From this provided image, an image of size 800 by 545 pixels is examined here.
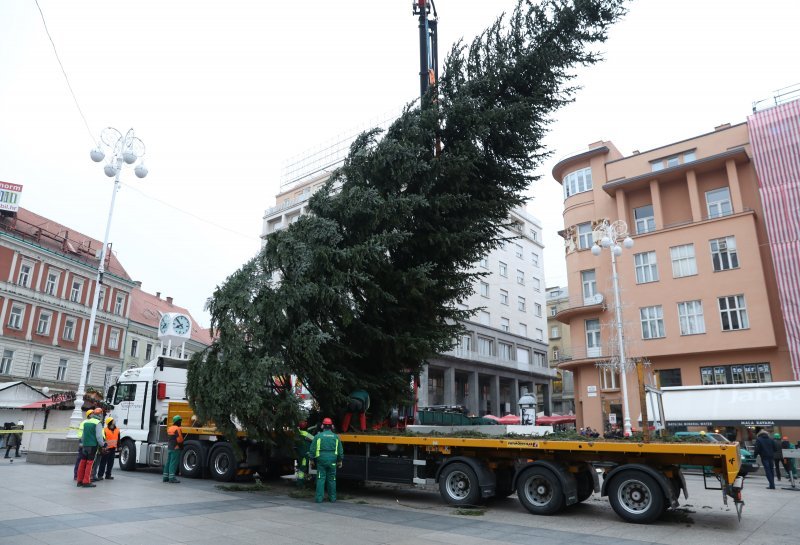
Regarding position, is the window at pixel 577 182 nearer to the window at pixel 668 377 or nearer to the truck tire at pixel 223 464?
the window at pixel 668 377

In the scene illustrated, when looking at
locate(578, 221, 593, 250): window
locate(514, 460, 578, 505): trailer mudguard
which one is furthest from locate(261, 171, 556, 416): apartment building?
locate(514, 460, 578, 505): trailer mudguard

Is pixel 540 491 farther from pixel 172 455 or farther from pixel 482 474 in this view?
pixel 172 455

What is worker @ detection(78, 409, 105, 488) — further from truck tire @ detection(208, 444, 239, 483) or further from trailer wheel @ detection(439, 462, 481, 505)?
trailer wheel @ detection(439, 462, 481, 505)

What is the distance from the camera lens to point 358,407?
552 inches

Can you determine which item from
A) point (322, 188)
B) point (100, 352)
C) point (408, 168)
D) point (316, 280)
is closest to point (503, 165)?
point (408, 168)

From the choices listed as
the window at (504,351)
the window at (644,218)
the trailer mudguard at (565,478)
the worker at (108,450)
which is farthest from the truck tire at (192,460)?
the window at (504,351)

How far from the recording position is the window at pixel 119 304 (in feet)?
185

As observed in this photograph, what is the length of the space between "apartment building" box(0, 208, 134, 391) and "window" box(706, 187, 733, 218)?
1750 inches

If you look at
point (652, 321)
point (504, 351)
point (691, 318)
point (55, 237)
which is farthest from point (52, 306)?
point (691, 318)

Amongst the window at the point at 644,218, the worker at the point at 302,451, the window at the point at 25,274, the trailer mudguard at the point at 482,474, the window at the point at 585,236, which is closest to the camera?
the trailer mudguard at the point at 482,474

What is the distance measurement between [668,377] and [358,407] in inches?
1079

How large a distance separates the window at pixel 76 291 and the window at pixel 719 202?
170 ft

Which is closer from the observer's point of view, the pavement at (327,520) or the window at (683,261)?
the pavement at (327,520)

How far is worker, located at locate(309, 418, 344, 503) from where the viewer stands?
11.6 m
